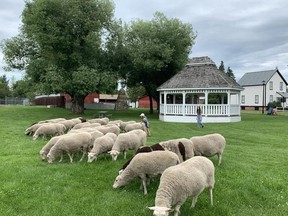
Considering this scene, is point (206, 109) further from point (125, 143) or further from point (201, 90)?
point (125, 143)

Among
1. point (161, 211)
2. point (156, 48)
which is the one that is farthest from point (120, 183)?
point (156, 48)

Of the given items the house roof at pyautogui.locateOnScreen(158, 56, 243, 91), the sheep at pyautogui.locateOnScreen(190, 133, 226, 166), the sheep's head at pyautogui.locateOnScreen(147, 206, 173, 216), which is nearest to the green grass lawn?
the sheep at pyautogui.locateOnScreen(190, 133, 226, 166)

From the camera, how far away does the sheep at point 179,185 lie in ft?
19.7

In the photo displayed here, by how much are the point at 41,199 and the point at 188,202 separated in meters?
3.52

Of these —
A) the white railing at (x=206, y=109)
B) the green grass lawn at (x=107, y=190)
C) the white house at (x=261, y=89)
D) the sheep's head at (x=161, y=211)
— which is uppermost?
the white house at (x=261, y=89)

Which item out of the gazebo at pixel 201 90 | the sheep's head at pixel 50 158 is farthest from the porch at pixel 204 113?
the sheep's head at pixel 50 158

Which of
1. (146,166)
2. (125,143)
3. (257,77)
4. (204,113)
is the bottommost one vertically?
(146,166)

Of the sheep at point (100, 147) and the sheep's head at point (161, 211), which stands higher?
the sheep at point (100, 147)

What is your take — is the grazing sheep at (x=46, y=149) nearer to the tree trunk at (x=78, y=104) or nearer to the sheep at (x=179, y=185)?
the sheep at (x=179, y=185)

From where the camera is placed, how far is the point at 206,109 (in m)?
30.2

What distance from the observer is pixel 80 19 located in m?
31.1

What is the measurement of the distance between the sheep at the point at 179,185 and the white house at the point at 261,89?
200 ft

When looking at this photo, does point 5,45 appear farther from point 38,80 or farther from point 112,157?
point 112,157

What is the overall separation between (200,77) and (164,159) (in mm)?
25515
